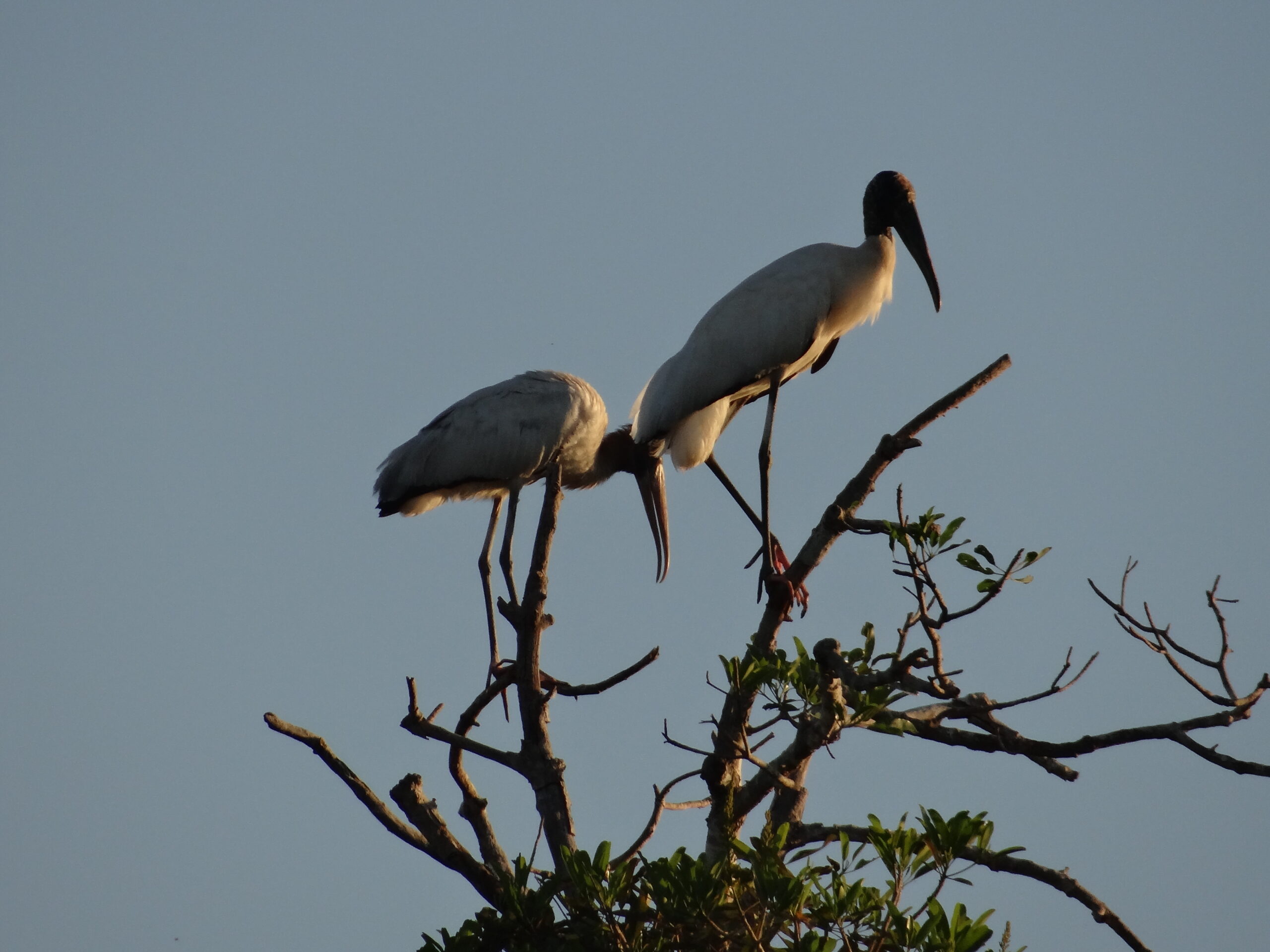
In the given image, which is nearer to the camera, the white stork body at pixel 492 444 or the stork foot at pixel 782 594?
the stork foot at pixel 782 594

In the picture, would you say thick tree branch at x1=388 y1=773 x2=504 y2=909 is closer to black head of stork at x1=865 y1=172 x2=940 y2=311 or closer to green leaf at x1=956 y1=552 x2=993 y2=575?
green leaf at x1=956 y1=552 x2=993 y2=575

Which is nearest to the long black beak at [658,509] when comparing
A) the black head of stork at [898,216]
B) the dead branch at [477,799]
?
the black head of stork at [898,216]

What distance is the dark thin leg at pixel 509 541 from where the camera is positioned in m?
8.86

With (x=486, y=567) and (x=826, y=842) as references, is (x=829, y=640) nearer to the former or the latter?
(x=826, y=842)

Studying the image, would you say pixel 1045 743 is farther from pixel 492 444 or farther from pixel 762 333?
pixel 492 444

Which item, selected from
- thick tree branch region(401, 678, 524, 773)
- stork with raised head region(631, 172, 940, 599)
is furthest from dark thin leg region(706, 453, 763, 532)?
thick tree branch region(401, 678, 524, 773)

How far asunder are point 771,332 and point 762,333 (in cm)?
5

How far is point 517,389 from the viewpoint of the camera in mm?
8891

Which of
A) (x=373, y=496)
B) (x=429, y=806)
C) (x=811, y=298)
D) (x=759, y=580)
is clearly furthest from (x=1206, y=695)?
(x=373, y=496)

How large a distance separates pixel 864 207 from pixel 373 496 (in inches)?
139

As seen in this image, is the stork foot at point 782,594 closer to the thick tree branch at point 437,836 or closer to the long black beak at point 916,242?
the thick tree branch at point 437,836

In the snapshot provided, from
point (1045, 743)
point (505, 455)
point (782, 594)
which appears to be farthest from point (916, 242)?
point (1045, 743)

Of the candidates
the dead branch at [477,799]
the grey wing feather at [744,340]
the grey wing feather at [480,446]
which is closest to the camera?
the dead branch at [477,799]

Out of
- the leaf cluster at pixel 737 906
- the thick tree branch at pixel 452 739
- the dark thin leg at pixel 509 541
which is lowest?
the leaf cluster at pixel 737 906
